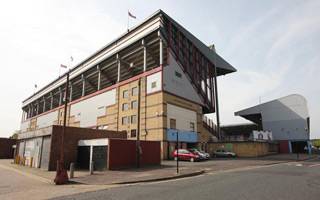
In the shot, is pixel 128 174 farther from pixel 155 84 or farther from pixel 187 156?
pixel 155 84

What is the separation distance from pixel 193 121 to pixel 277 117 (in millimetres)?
26909

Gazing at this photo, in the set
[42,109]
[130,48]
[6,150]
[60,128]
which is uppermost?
[130,48]

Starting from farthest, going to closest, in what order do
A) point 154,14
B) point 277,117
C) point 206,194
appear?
point 277,117, point 154,14, point 206,194

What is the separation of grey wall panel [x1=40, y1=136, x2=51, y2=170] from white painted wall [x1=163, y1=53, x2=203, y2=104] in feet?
64.6

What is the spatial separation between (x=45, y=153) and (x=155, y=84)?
20.2 meters

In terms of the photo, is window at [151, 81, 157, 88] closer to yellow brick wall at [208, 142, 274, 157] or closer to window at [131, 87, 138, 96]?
window at [131, 87, 138, 96]

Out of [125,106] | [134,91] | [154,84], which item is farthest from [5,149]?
[154,84]

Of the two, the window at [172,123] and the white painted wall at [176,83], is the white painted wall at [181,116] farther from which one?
the white painted wall at [176,83]

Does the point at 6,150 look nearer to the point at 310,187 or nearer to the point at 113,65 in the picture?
the point at 113,65

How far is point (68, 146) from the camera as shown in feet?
81.8

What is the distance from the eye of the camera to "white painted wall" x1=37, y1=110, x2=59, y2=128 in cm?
6954

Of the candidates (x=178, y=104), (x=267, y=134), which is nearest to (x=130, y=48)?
(x=178, y=104)

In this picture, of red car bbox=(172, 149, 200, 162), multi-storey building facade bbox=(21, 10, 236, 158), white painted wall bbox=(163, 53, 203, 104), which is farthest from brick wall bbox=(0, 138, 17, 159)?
red car bbox=(172, 149, 200, 162)

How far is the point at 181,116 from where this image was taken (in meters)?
41.0
